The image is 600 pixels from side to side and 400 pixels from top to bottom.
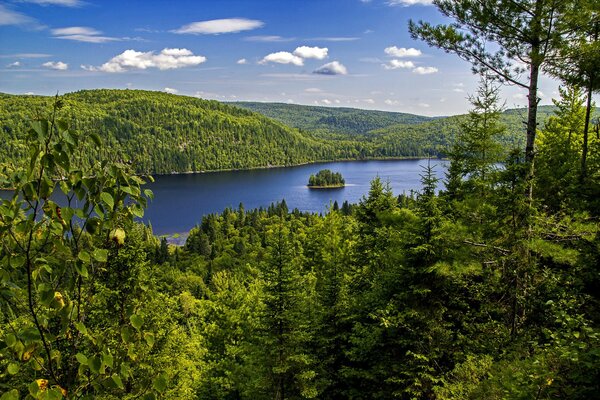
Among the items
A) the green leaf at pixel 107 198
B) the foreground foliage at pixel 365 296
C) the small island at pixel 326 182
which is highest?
the green leaf at pixel 107 198

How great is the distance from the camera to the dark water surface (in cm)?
10950

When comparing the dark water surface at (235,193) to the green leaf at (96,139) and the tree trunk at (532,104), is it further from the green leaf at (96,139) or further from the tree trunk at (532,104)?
the green leaf at (96,139)

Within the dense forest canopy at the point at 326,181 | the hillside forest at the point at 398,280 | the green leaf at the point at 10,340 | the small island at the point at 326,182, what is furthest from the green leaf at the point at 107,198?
the dense forest canopy at the point at 326,181

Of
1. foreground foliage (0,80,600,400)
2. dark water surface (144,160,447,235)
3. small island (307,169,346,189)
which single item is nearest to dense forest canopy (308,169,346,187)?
small island (307,169,346,189)

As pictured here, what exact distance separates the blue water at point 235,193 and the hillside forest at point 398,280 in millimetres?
76776

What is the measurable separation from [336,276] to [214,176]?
17869 centimetres

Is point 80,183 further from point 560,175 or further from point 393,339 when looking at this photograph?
point 560,175

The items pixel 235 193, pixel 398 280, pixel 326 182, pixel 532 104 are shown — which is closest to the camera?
pixel 532 104

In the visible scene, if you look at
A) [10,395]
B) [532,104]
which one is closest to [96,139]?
[10,395]

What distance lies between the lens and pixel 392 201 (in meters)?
23.2

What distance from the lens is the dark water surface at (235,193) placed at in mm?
109500

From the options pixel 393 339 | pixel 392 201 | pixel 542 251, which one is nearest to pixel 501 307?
pixel 542 251

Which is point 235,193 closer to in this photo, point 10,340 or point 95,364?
point 95,364

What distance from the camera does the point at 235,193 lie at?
142 meters
